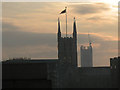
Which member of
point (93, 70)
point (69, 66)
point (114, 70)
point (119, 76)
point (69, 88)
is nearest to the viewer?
point (119, 76)

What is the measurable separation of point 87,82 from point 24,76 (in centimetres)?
A: 11092

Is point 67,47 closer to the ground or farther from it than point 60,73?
farther from it

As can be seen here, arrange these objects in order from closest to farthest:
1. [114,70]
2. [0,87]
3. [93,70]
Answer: [0,87] → [114,70] → [93,70]

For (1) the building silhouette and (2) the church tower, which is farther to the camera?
(2) the church tower

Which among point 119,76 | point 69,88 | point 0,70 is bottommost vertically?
point 69,88

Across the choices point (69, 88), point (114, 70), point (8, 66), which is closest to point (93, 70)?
point (69, 88)

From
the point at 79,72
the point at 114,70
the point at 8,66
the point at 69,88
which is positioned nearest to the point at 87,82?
the point at 79,72

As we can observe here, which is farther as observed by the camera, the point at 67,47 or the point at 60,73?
the point at 67,47

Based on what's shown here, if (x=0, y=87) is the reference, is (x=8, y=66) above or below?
above

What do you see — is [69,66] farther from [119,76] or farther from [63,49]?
[119,76]

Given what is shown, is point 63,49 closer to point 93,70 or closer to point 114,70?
point 93,70

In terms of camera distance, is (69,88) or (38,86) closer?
(38,86)

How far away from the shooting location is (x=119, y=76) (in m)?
67.2

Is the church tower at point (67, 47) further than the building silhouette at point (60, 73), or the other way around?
the church tower at point (67, 47)
